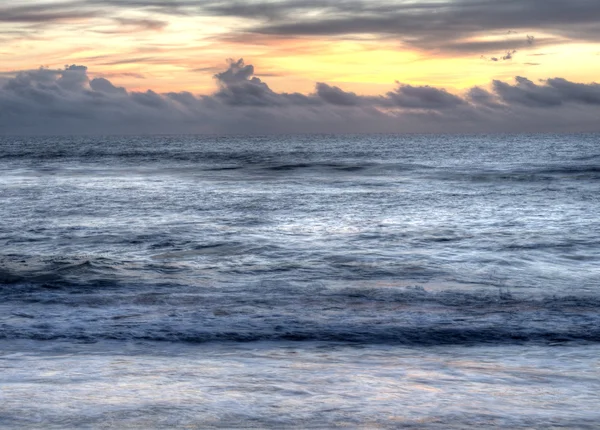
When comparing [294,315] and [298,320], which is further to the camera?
[294,315]

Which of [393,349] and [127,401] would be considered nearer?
[127,401]

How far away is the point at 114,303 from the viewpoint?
965 cm

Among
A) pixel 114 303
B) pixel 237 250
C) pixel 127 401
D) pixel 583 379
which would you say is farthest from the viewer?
pixel 237 250

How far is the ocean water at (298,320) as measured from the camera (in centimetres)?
531

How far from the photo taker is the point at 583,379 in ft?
20.2

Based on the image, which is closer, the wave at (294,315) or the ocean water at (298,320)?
the ocean water at (298,320)

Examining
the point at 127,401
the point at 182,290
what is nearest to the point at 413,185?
the point at 182,290

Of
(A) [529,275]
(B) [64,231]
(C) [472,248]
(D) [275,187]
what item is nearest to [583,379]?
(A) [529,275]

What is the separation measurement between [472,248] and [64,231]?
32.2ft

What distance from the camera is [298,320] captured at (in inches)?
342

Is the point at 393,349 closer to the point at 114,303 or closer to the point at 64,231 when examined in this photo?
the point at 114,303

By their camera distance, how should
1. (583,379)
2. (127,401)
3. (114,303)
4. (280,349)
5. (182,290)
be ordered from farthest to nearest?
1. (182,290)
2. (114,303)
3. (280,349)
4. (583,379)
5. (127,401)

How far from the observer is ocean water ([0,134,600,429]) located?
531 centimetres

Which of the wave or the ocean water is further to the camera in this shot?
the wave
